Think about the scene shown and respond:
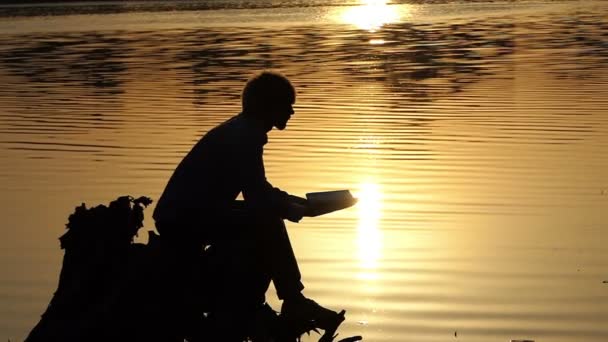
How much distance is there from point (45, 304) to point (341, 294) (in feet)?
6.04

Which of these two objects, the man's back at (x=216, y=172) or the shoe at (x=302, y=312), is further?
the shoe at (x=302, y=312)

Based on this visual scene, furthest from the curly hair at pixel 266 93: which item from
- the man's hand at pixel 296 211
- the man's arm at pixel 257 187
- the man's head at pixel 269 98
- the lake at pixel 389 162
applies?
the lake at pixel 389 162

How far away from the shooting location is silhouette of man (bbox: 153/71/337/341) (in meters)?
7.10

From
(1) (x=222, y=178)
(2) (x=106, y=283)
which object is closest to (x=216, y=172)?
(1) (x=222, y=178)

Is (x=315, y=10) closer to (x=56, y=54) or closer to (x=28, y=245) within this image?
(x=56, y=54)

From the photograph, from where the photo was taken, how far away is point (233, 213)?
23.6ft

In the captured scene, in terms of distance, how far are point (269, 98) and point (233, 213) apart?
591mm

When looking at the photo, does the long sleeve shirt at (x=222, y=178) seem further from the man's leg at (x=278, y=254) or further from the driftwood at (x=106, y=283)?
the driftwood at (x=106, y=283)

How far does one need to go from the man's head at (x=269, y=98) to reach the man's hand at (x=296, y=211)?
39 centimetres

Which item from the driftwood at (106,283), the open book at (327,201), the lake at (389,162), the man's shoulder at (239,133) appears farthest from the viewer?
the lake at (389,162)

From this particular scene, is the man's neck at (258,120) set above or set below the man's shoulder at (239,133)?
above

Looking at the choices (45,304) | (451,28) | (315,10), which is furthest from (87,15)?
(45,304)

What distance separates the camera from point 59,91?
24.5m

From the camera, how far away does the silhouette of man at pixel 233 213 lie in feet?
23.3
